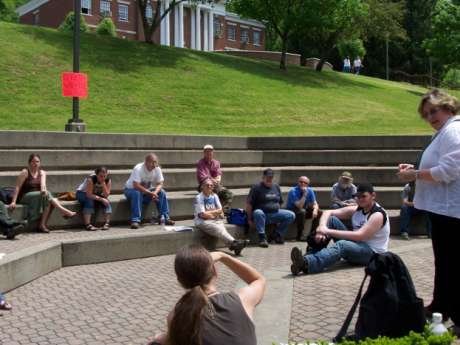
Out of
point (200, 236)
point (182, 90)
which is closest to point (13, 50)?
point (182, 90)

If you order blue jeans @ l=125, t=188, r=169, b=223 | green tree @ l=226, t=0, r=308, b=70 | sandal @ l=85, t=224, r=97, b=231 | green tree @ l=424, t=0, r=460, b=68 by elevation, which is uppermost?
green tree @ l=226, t=0, r=308, b=70

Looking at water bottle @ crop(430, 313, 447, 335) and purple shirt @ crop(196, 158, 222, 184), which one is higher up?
purple shirt @ crop(196, 158, 222, 184)

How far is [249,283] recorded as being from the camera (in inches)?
135

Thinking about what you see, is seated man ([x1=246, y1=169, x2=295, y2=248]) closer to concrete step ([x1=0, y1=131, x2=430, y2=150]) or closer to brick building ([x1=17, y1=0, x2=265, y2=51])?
concrete step ([x1=0, y1=131, x2=430, y2=150])

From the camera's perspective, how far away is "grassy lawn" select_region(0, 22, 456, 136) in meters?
17.8

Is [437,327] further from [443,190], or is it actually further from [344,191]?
[344,191]

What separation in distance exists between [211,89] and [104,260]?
50.3ft

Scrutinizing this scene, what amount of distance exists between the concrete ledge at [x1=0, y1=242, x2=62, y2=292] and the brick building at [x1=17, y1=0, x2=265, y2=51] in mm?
51460

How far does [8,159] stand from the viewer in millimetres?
11070

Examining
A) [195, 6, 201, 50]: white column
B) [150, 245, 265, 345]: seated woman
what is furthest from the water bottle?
[195, 6, 201, 50]: white column

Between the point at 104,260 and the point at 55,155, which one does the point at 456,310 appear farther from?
the point at 55,155

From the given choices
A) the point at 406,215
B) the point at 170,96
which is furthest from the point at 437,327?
the point at 170,96

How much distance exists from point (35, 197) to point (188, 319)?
7.22 metres

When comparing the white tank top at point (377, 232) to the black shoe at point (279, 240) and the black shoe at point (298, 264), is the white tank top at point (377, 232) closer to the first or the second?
the black shoe at point (298, 264)
